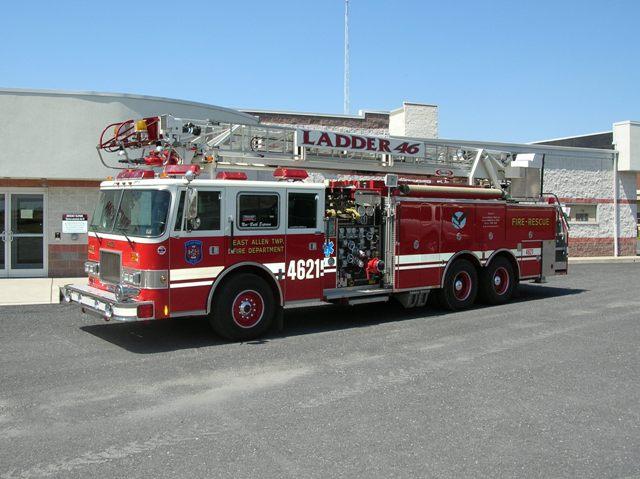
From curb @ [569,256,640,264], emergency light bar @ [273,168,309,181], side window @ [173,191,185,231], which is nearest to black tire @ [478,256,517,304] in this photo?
emergency light bar @ [273,168,309,181]

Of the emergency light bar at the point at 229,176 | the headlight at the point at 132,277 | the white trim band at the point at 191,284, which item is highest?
the emergency light bar at the point at 229,176

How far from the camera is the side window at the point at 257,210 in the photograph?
29.0 feet

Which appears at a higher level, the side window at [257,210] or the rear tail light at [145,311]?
the side window at [257,210]

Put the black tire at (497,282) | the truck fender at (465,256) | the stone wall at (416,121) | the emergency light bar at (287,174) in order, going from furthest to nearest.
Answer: the stone wall at (416,121), the black tire at (497,282), the truck fender at (465,256), the emergency light bar at (287,174)

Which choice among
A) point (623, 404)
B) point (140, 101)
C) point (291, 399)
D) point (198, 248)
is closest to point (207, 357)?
point (198, 248)

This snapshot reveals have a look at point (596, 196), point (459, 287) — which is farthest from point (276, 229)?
point (596, 196)

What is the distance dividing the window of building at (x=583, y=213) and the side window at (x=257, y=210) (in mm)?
18794

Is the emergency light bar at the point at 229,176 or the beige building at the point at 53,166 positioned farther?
the beige building at the point at 53,166

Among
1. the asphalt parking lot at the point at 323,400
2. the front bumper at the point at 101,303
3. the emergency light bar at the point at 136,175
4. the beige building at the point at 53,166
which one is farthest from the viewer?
the beige building at the point at 53,166

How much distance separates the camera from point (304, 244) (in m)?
9.52

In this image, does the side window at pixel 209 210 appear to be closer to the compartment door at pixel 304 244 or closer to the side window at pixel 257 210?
the side window at pixel 257 210

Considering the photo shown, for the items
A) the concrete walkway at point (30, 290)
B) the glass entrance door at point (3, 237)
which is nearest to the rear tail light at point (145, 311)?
A: the concrete walkway at point (30, 290)

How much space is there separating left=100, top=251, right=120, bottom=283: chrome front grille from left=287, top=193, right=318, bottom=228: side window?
2.47 m

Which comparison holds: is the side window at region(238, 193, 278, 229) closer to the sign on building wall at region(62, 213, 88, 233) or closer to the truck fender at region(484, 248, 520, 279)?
the truck fender at region(484, 248, 520, 279)
